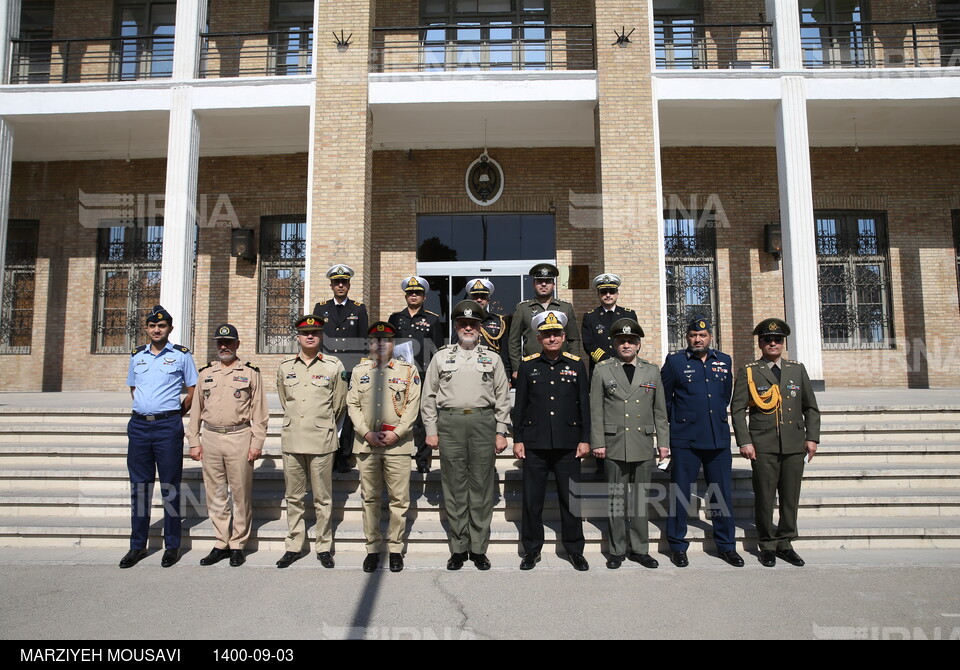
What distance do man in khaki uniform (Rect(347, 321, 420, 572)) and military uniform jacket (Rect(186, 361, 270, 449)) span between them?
33.3 inches

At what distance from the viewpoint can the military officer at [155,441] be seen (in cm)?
475

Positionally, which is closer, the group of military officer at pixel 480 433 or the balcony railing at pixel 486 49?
the group of military officer at pixel 480 433

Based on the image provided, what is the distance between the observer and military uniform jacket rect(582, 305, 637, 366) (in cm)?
614

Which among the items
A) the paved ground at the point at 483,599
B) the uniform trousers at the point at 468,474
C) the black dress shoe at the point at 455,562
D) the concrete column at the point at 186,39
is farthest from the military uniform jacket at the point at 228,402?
the concrete column at the point at 186,39

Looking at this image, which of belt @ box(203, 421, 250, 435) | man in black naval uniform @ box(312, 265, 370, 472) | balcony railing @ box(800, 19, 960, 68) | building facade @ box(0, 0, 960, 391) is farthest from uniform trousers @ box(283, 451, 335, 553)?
balcony railing @ box(800, 19, 960, 68)

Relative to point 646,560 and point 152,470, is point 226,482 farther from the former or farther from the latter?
point 646,560

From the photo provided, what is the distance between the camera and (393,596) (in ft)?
13.2

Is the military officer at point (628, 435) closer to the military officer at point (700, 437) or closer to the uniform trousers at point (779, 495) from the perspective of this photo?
the military officer at point (700, 437)

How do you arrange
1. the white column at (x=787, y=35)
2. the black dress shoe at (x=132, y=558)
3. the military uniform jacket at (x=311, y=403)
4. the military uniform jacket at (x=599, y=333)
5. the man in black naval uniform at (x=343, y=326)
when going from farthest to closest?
1. the white column at (x=787, y=35)
2. the man in black naval uniform at (x=343, y=326)
3. the military uniform jacket at (x=599, y=333)
4. the military uniform jacket at (x=311, y=403)
5. the black dress shoe at (x=132, y=558)

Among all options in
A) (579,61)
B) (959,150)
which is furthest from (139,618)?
(959,150)

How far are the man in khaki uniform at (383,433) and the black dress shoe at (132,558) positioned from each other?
1.91m

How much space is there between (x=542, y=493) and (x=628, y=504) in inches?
27.9

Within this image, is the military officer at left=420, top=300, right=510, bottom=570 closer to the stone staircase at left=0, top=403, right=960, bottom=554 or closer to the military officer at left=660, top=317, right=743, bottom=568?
the stone staircase at left=0, top=403, right=960, bottom=554

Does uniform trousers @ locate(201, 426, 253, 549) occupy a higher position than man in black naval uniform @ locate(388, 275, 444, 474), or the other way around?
man in black naval uniform @ locate(388, 275, 444, 474)
